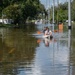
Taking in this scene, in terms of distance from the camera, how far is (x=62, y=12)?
134250mm

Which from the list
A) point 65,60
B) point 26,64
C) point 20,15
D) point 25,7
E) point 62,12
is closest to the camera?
point 26,64

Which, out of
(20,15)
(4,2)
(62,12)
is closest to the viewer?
(4,2)

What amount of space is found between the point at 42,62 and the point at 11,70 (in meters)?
2.21

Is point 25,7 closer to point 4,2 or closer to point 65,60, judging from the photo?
point 4,2

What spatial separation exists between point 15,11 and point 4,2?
573cm

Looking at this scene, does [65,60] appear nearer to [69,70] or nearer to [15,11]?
[69,70]

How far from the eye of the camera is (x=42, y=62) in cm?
1394

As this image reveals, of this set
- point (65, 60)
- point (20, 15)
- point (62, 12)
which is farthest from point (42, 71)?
point (62, 12)

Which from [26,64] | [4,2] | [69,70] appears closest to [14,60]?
[26,64]

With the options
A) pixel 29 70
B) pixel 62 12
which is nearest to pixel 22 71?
pixel 29 70

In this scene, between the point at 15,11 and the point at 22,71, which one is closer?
the point at 22,71

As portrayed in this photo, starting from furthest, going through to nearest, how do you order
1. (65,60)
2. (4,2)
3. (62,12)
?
(62,12)
(4,2)
(65,60)

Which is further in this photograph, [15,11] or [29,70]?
[15,11]

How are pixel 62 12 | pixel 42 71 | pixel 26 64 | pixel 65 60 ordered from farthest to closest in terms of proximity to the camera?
pixel 62 12 < pixel 65 60 < pixel 26 64 < pixel 42 71
